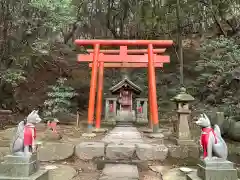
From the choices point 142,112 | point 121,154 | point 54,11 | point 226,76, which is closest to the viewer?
point 121,154

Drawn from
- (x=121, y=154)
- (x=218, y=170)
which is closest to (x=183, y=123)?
(x=121, y=154)

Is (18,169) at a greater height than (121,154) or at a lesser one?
greater

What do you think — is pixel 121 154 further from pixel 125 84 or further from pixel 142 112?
pixel 142 112

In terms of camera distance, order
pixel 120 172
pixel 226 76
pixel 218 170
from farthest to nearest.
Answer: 1. pixel 226 76
2. pixel 120 172
3. pixel 218 170

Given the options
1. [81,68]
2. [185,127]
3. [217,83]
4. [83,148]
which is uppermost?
[81,68]

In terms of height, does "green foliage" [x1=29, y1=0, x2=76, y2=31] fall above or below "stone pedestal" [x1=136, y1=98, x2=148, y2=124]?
above

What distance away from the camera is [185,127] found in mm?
6352

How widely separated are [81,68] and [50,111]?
7.74m

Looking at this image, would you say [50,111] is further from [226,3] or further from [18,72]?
[226,3]

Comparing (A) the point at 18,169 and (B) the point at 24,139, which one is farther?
(B) the point at 24,139

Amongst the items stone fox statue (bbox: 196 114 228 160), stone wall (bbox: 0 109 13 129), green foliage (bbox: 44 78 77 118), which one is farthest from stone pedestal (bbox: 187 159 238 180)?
stone wall (bbox: 0 109 13 129)

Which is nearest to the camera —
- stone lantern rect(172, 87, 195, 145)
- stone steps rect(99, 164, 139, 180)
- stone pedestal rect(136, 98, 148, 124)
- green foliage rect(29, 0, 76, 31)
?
stone steps rect(99, 164, 139, 180)

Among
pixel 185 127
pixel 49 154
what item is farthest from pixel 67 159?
pixel 185 127

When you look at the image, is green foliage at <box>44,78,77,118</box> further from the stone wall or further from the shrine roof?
the shrine roof
